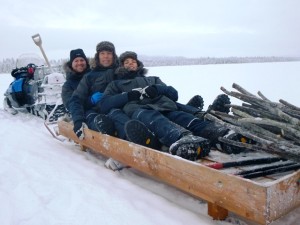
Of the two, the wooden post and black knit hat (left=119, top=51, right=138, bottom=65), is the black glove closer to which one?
black knit hat (left=119, top=51, right=138, bottom=65)

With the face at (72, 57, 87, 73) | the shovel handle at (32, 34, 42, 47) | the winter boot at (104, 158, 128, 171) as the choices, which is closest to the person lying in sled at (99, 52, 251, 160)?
the winter boot at (104, 158, 128, 171)

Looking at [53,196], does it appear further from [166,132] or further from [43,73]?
[43,73]

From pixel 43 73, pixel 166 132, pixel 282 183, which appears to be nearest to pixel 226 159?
pixel 166 132

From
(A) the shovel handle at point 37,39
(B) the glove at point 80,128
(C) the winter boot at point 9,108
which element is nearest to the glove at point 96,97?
(B) the glove at point 80,128

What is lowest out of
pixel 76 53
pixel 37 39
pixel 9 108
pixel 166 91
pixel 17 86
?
pixel 9 108

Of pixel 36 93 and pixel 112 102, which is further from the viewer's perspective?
pixel 36 93

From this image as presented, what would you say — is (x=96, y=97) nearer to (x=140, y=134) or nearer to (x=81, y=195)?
(x=140, y=134)

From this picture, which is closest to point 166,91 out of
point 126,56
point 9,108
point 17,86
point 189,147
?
point 126,56

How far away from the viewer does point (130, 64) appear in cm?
463

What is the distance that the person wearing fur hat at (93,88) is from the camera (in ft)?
14.4

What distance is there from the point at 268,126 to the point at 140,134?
1223mm

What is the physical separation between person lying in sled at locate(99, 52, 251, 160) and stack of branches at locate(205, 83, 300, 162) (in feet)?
0.61

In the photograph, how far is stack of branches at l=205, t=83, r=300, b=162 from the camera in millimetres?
2568

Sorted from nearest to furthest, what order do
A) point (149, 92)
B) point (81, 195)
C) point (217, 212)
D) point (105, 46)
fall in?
point (217, 212) < point (81, 195) < point (149, 92) < point (105, 46)
